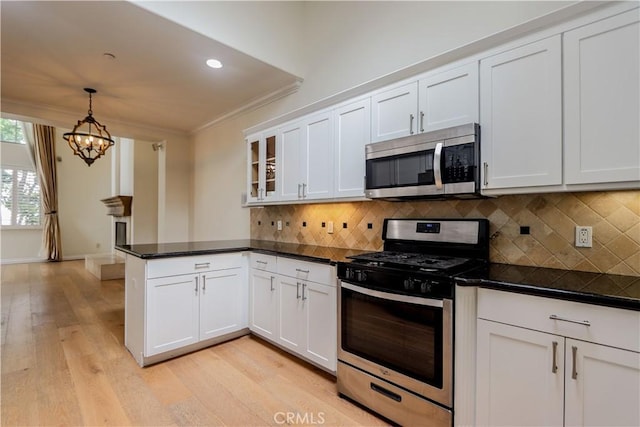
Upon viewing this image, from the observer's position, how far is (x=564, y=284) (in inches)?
58.5

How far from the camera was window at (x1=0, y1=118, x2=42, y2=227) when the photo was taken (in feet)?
25.6

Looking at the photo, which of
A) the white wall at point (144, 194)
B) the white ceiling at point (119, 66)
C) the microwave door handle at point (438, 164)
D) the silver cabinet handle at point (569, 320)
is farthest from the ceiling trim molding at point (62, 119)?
the silver cabinet handle at point (569, 320)

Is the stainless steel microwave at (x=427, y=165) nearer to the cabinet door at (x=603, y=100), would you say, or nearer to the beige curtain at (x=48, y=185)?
the cabinet door at (x=603, y=100)

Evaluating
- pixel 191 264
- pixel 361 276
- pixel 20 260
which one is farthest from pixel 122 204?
pixel 361 276

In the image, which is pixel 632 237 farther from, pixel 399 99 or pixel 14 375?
pixel 14 375

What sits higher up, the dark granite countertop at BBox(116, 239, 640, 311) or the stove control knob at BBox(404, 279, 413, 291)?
the dark granite countertop at BBox(116, 239, 640, 311)

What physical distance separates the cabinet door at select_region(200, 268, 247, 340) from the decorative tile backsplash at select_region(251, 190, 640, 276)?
1398mm

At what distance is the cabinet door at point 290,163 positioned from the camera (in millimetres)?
3127

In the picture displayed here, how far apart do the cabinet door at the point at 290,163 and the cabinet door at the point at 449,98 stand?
4.36ft

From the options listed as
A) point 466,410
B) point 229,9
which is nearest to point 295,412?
point 466,410

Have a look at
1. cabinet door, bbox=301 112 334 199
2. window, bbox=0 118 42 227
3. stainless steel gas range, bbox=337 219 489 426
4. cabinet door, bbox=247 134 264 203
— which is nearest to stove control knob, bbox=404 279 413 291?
stainless steel gas range, bbox=337 219 489 426

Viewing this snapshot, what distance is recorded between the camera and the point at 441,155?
6.47 feet

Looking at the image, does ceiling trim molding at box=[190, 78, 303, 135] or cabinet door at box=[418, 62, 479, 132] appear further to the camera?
ceiling trim molding at box=[190, 78, 303, 135]

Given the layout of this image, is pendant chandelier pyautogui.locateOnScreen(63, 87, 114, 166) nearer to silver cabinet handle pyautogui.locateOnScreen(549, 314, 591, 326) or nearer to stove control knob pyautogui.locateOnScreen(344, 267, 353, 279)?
stove control knob pyautogui.locateOnScreen(344, 267, 353, 279)
